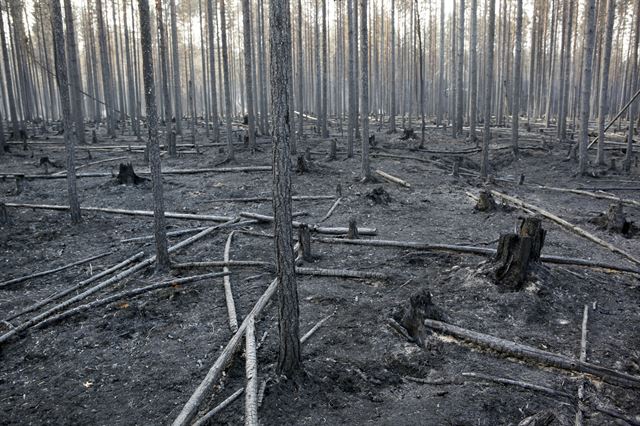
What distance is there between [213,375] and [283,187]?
1.74 m

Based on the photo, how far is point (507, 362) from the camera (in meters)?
4.30

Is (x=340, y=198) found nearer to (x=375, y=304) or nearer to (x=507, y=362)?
(x=375, y=304)

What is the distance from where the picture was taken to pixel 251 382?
12.5 feet

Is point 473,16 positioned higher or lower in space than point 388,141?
higher

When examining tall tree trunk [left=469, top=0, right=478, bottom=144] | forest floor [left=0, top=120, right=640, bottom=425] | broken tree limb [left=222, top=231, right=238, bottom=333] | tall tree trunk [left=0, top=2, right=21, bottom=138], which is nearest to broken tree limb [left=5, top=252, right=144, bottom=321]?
forest floor [left=0, top=120, right=640, bottom=425]

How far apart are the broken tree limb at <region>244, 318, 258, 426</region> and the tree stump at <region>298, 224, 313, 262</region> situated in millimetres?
2336

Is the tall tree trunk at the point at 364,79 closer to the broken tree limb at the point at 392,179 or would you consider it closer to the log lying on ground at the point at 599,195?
the broken tree limb at the point at 392,179

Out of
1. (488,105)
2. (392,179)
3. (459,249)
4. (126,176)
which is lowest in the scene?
(459,249)

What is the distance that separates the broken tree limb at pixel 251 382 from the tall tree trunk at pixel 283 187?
0.78ft

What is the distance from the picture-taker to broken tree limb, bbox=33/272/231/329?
5.34 metres

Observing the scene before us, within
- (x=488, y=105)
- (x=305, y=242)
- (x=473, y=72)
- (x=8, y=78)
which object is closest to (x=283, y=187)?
(x=305, y=242)

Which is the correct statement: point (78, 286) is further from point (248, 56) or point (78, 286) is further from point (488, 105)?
point (488, 105)

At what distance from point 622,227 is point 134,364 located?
7.78 m

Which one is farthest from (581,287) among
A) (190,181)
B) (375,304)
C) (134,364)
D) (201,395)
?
(190,181)
